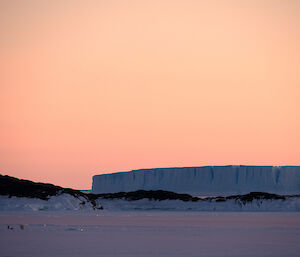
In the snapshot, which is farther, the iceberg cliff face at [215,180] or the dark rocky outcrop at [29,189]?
the iceberg cliff face at [215,180]

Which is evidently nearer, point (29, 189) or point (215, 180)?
point (29, 189)

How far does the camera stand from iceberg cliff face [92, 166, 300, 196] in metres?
79.6

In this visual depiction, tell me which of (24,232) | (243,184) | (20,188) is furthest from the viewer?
(243,184)

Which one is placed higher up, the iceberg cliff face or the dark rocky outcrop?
the iceberg cliff face

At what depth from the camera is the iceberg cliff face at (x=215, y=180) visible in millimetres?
79562

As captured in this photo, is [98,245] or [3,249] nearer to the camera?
[3,249]

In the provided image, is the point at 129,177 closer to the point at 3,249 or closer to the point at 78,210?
the point at 78,210

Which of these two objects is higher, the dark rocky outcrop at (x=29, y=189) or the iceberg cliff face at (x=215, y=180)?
Answer: the iceberg cliff face at (x=215, y=180)

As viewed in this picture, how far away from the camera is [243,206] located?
59.4m

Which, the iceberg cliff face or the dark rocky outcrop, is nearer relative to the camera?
the dark rocky outcrop

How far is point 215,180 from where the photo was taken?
8362 cm

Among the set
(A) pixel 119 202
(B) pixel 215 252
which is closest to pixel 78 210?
(A) pixel 119 202

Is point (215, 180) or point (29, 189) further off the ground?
point (215, 180)

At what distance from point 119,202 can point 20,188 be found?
16232 millimetres
